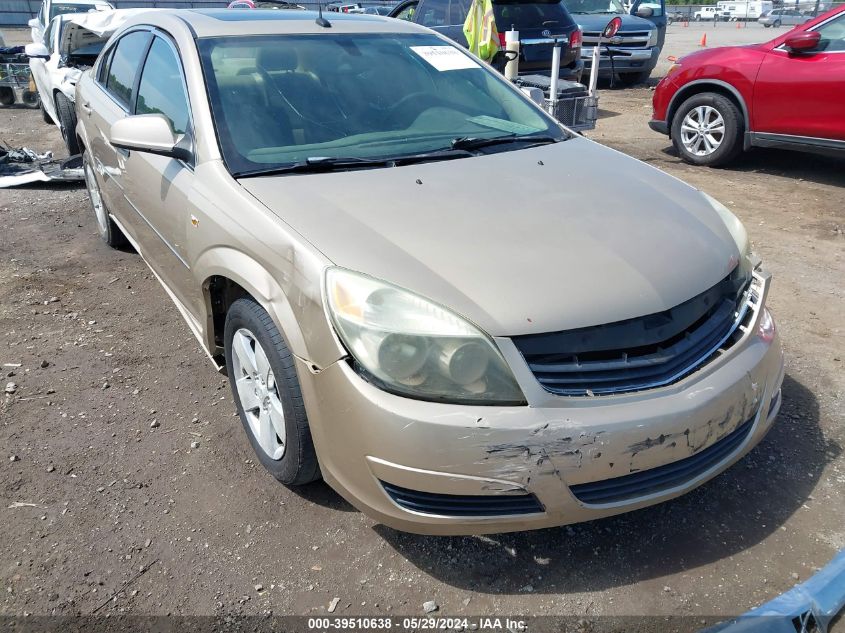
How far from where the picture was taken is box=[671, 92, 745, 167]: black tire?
6926 mm

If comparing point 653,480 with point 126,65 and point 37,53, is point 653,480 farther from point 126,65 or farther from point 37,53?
point 37,53

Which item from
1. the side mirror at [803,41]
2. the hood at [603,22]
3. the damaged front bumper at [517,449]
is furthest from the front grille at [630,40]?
the damaged front bumper at [517,449]

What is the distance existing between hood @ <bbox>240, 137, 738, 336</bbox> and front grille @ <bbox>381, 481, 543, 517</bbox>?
50cm

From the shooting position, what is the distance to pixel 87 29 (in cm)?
761

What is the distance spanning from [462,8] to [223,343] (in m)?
7.78

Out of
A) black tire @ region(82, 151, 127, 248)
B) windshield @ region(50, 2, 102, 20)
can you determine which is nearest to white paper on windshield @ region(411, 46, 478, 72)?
black tire @ region(82, 151, 127, 248)

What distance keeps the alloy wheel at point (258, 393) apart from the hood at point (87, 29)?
5.90m

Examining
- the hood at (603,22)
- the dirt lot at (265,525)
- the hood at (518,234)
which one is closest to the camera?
the hood at (518,234)

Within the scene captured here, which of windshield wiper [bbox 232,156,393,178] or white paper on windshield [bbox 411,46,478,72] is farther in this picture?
white paper on windshield [bbox 411,46,478,72]

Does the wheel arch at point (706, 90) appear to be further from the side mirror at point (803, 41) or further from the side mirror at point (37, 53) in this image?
the side mirror at point (37, 53)

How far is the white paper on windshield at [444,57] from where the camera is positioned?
11.4 feet

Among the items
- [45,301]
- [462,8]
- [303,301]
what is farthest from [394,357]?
[462,8]

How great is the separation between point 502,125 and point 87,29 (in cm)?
639

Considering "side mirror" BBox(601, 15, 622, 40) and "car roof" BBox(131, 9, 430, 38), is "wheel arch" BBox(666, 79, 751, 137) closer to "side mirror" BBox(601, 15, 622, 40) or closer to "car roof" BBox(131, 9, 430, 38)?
"side mirror" BBox(601, 15, 622, 40)
